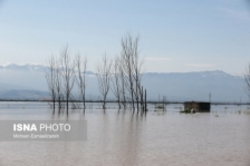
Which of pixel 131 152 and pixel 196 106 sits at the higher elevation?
pixel 196 106

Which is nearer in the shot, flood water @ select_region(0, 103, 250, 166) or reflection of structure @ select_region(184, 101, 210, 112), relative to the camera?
flood water @ select_region(0, 103, 250, 166)

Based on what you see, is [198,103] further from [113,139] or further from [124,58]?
[113,139]

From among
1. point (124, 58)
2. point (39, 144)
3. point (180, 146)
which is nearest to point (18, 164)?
point (39, 144)

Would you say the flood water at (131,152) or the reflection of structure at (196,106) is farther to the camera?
the reflection of structure at (196,106)

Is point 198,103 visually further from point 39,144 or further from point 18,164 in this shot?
point 18,164

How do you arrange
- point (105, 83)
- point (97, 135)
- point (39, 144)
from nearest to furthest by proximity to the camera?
1. point (39, 144)
2. point (97, 135)
3. point (105, 83)

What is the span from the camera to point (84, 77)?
3528cm

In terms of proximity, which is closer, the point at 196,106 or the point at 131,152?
the point at 131,152

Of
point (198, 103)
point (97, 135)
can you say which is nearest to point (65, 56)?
point (198, 103)

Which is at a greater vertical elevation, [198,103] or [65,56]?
[65,56]

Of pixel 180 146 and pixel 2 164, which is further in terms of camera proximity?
pixel 180 146

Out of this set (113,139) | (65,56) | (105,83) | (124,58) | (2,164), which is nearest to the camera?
(2,164)

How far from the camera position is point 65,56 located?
33.5m

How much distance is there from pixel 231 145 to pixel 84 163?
4.14m
